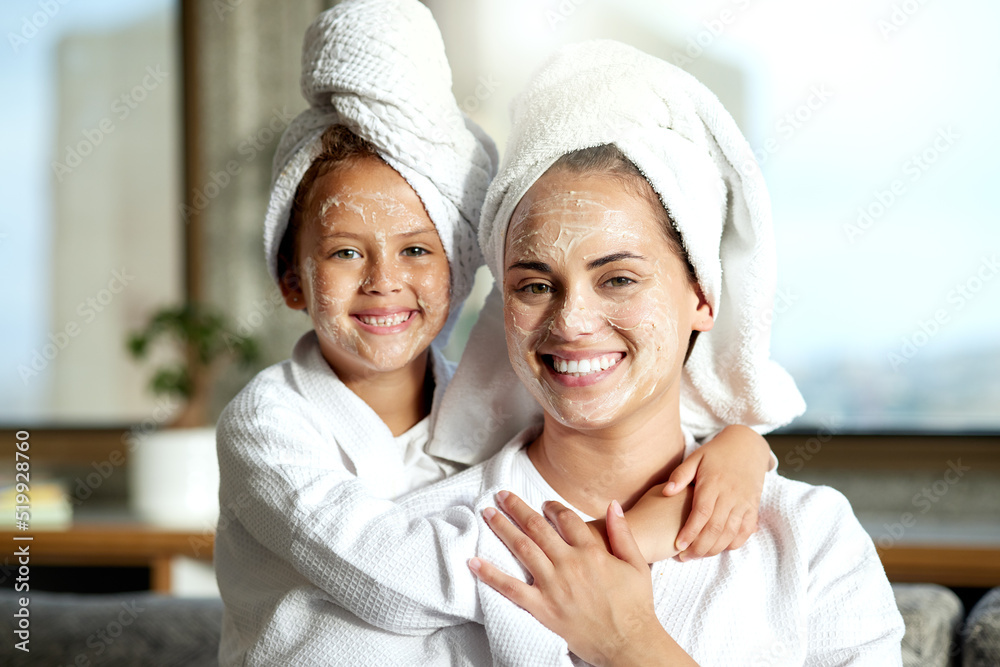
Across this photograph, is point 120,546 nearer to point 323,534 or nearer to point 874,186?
point 323,534

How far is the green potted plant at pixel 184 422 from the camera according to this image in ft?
9.20

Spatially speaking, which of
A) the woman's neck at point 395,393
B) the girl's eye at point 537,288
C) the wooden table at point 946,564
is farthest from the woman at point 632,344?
the wooden table at point 946,564

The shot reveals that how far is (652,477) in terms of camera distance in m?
1.27

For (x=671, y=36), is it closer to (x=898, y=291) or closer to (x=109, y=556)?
(x=898, y=291)

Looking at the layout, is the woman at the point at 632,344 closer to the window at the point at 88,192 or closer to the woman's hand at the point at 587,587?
the woman's hand at the point at 587,587

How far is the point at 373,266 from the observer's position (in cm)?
133

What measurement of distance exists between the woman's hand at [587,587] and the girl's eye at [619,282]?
0.90ft

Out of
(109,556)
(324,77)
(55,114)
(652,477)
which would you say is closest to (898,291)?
(652,477)

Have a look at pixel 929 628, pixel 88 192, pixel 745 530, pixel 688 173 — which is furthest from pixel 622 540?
pixel 88 192

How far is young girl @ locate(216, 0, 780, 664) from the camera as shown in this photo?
1177 mm

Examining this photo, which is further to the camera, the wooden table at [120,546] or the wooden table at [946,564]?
the wooden table at [120,546]

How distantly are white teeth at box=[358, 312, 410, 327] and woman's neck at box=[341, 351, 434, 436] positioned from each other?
0.39 ft

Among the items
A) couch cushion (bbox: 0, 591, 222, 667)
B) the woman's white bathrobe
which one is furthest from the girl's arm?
couch cushion (bbox: 0, 591, 222, 667)

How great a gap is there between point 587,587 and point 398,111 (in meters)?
0.70
